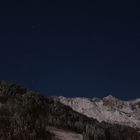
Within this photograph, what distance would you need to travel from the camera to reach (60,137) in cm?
1834

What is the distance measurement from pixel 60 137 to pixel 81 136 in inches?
55.5

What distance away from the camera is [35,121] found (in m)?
19.0

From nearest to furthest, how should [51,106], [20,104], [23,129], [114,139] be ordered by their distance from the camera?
[23,129]
[114,139]
[20,104]
[51,106]

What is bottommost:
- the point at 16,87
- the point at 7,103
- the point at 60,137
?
the point at 60,137

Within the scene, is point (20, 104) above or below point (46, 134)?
above

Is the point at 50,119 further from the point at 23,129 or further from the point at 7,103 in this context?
the point at 23,129

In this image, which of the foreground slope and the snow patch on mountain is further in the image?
the snow patch on mountain

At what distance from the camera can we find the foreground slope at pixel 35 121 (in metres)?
17.1

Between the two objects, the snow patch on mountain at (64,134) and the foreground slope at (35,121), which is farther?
the snow patch on mountain at (64,134)

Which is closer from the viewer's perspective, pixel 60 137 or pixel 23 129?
pixel 23 129

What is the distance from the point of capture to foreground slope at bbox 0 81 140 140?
672 inches

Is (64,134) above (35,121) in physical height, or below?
below

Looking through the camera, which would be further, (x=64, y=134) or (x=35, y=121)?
(x=64, y=134)

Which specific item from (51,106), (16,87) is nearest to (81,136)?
(51,106)
